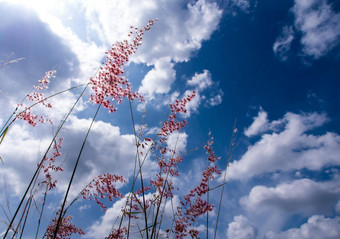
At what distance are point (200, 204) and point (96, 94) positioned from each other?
319 cm

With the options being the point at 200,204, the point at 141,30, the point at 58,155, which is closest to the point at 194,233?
the point at 200,204

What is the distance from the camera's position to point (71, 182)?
271 centimetres

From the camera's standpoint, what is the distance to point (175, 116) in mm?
4391

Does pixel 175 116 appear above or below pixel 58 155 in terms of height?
above

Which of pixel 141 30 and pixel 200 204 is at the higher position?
pixel 141 30

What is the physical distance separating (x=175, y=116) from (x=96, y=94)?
1511 mm

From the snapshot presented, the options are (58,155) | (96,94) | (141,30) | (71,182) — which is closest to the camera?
(71,182)

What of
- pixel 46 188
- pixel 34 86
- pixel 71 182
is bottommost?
pixel 71 182

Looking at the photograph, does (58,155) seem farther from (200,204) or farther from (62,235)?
(62,235)

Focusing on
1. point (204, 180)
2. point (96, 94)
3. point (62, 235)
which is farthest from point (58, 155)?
point (62, 235)

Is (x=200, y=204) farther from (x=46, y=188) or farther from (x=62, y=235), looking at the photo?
→ (x=62, y=235)

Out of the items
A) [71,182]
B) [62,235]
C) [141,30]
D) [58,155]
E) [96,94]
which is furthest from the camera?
[62,235]

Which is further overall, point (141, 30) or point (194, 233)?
point (194, 233)

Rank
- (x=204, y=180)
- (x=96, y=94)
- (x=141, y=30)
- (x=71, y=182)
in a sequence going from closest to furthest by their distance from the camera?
(x=71, y=182) → (x=96, y=94) → (x=141, y=30) → (x=204, y=180)
